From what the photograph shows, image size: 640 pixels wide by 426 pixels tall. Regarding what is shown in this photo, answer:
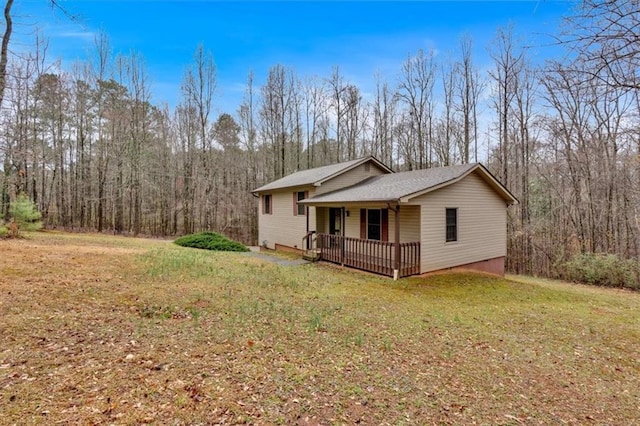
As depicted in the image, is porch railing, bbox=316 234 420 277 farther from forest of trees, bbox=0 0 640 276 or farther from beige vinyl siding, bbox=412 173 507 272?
forest of trees, bbox=0 0 640 276

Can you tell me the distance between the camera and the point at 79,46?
70.2 feet

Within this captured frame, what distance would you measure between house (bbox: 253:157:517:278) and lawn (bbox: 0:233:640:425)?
9.84ft

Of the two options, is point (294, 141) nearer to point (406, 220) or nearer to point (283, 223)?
point (283, 223)

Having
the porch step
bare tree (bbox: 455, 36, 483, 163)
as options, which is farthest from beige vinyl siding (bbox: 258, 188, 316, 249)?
bare tree (bbox: 455, 36, 483, 163)

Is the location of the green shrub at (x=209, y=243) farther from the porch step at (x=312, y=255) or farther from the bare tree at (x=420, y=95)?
the bare tree at (x=420, y=95)

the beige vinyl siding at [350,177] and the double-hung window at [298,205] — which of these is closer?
the beige vinyl siding at [350,177]

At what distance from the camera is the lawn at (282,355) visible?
3084 millimetres

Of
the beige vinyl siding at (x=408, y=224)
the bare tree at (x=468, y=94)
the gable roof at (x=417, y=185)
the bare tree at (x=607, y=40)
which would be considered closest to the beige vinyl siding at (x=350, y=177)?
the gable roof at (x=417, y=185)

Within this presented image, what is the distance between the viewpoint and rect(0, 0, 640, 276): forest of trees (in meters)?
16.1

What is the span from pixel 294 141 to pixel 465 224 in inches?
785

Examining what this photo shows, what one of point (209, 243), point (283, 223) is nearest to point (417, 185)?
point (283, 223)

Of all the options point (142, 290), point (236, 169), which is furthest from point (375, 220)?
point (236, 169)

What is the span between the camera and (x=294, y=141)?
29.0 metres

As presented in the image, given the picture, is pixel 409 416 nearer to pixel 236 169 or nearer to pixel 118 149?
pixel 118 149
